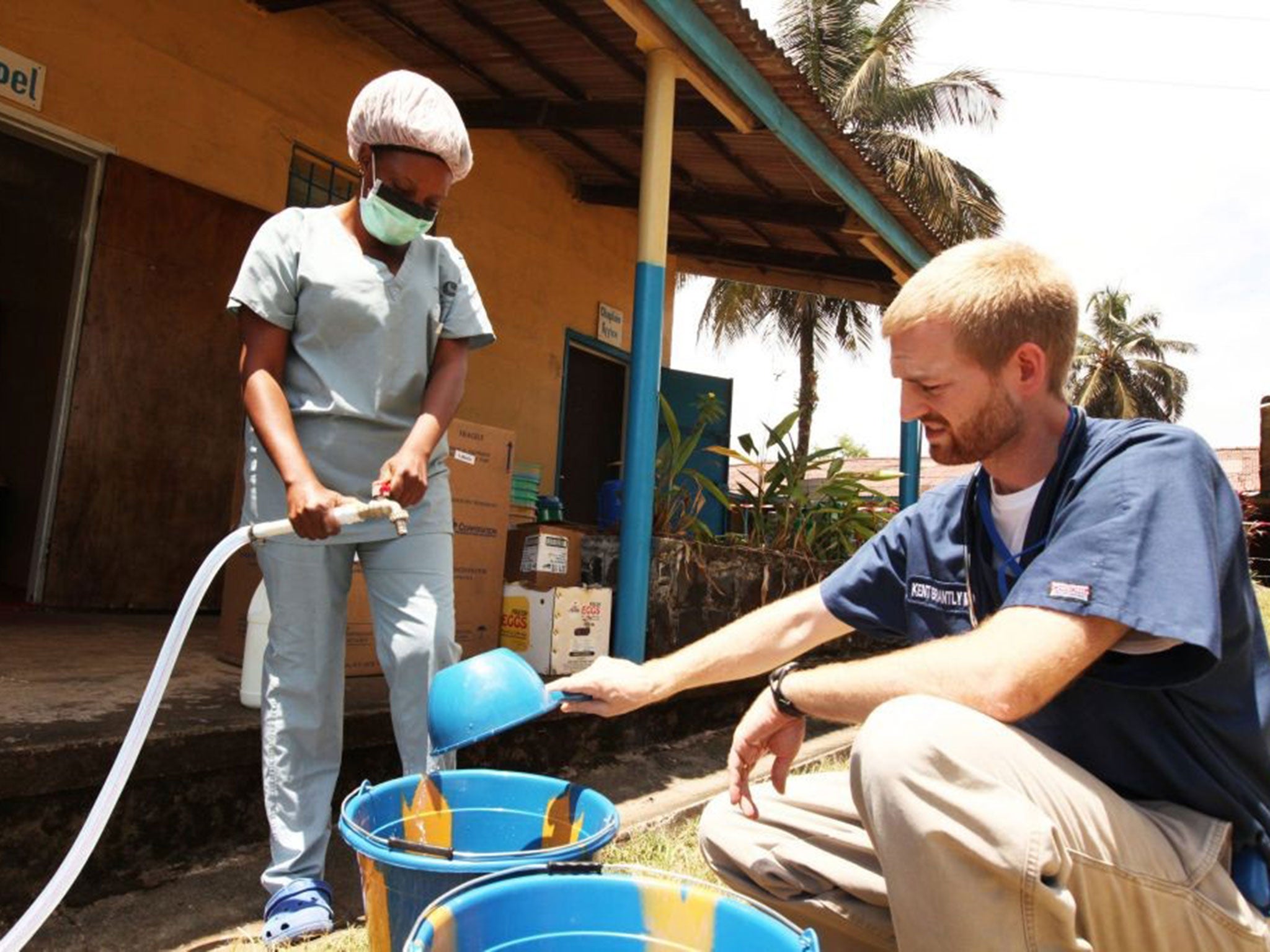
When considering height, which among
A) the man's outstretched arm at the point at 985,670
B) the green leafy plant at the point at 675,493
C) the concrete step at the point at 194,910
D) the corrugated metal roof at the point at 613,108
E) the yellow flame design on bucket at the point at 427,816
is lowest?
the concrete step at the point at 194,910

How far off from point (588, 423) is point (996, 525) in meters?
6.37

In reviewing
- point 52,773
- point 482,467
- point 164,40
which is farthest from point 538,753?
point 164,40

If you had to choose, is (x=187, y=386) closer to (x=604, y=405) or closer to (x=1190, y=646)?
(x=604, y=405)

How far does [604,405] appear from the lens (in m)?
8.16

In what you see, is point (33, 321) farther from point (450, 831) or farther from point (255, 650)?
point (450, 831)

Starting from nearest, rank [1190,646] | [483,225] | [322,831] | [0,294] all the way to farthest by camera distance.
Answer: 1. [1190,646]
2. [322,831]
3. [0,294]
4. [483,225]

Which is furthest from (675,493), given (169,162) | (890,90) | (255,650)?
(890,90)

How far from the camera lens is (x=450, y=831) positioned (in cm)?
179

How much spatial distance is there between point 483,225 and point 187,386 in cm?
243

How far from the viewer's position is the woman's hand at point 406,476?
2057mm

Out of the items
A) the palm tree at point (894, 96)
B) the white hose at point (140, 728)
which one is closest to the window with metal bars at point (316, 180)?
the white hose at point (140, 728)

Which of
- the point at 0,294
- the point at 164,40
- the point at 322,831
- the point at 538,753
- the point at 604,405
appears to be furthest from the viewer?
the point at 604,405

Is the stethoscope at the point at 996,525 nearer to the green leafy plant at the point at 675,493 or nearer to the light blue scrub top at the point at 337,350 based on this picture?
the light blue scrub top at the point at 337,350

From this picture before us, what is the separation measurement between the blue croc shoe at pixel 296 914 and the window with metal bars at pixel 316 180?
13.5 ft
